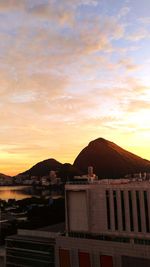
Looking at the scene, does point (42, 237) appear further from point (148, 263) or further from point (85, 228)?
point (148, 263)

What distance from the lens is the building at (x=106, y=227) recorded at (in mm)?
56875

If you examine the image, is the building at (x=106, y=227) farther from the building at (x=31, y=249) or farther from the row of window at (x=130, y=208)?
the building at (x=31, y=249)

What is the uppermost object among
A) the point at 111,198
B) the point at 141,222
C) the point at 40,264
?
the point at 111,198

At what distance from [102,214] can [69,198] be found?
8348 mm

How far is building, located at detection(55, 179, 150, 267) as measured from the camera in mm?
56875

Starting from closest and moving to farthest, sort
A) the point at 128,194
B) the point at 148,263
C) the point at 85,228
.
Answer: the point at 148,263 < the point at 128,194 < the point at 85,228

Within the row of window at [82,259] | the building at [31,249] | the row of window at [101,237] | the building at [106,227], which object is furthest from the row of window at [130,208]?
the building at [31,249]

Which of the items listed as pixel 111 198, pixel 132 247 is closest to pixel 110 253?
pixel 132 247

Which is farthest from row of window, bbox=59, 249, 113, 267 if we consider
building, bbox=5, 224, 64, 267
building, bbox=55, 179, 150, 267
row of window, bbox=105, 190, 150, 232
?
row of window, bbox=105, 190, 150, 232

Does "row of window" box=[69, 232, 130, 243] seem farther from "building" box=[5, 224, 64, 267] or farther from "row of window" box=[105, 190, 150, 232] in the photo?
"building" box=[5, 224, 64, 267]

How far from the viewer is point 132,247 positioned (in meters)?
55.8

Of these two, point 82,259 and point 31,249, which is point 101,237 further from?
point 31,249

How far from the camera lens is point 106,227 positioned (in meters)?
61.4

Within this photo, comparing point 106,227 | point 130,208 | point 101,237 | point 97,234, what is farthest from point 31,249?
point 130,208
